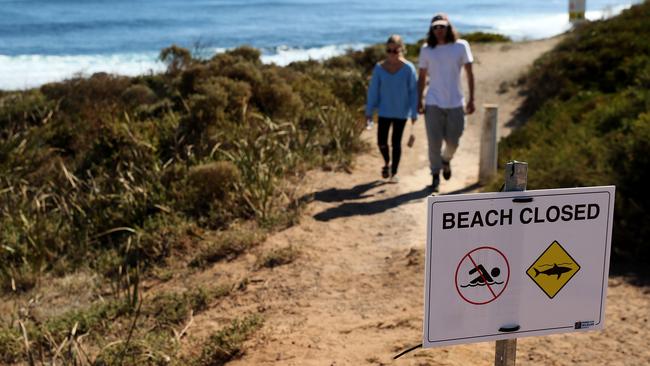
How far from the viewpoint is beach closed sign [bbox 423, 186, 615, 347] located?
2.40m

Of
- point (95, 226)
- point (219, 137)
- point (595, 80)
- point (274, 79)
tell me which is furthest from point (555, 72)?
point (95, 226)

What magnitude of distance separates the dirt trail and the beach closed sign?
157 centimetres

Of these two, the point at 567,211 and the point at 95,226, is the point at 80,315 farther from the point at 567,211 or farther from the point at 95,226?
the point at 567,211

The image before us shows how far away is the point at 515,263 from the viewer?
2457 millimetres

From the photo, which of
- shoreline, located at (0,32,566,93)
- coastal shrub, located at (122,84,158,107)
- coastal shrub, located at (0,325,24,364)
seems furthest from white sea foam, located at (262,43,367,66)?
coastal shrub, located at (0,325,24,364)

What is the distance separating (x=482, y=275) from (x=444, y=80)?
5.48 meters

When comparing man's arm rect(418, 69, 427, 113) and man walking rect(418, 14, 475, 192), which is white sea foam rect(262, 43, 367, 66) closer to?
man's arm rect(418, 69, 427, 113)

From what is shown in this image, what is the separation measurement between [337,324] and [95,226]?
396cm

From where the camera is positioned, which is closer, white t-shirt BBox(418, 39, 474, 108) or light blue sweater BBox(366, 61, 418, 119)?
white t-shirt BBox(418, 39, 474, 108)

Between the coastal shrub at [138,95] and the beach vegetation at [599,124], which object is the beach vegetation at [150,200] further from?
the beach vegetation at [599,124]

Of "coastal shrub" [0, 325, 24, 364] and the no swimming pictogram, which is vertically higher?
the no swimming pictogram

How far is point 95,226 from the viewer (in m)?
8.17

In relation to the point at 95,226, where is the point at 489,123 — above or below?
above

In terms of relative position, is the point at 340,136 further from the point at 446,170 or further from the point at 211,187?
the point at 211,187
